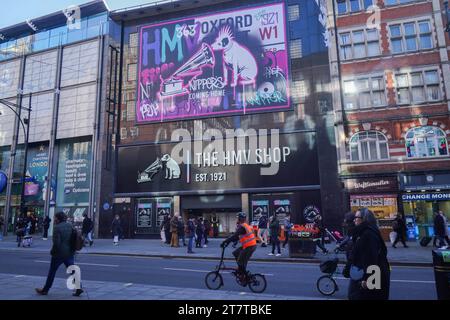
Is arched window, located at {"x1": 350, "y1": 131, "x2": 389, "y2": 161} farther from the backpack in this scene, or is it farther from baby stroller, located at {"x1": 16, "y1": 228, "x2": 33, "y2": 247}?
baby stroller, located at {"x1": 16, "y1": 228, "x2": 33, "y2": 247}

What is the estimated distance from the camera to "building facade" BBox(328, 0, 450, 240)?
2152 centimetres

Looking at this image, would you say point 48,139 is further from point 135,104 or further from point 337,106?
point 337,106

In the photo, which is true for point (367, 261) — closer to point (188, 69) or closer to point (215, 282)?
point (215, 282)

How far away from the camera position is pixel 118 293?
7.42m

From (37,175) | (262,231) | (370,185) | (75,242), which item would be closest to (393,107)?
(370,185)

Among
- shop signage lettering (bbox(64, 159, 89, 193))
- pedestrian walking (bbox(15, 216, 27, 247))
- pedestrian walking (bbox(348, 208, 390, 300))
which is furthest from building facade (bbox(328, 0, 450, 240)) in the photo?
shop signage lettering (bbox(64, 159, 89, 193))

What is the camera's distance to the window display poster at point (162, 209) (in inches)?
1064

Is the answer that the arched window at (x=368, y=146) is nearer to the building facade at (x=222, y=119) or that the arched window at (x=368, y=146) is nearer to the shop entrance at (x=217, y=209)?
the building facade at (x=222, y=119)

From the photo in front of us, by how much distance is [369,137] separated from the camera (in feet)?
75.3

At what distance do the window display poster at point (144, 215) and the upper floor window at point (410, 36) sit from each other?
21.1 metres

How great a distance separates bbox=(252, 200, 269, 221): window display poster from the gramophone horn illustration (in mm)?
10862

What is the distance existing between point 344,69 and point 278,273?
58.4ft

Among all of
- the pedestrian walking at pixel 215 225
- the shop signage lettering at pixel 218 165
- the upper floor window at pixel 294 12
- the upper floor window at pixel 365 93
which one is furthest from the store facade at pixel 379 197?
the upper floor window at pixel 294 12
